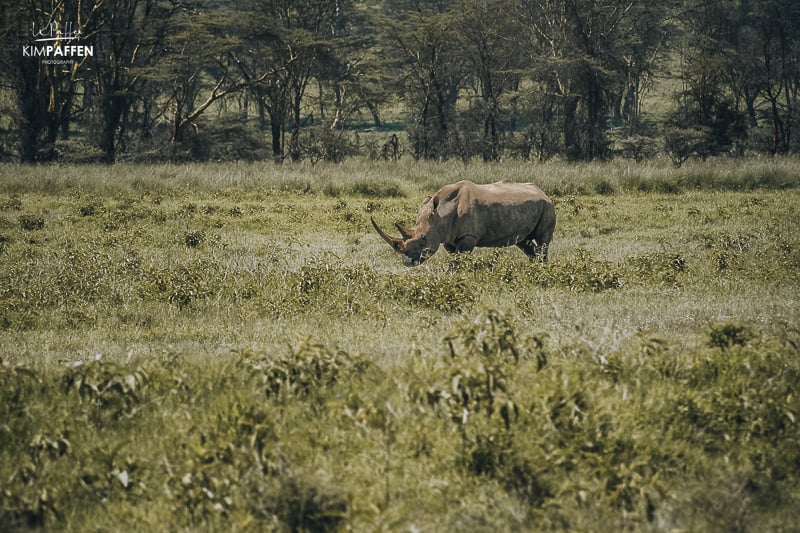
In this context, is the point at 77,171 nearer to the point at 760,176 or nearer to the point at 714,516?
the point at 760,176

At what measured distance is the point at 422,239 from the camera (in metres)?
10.5

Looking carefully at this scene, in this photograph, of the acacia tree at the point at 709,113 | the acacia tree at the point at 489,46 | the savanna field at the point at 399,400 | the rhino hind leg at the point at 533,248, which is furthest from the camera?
the acacia tree at the point at 489,46

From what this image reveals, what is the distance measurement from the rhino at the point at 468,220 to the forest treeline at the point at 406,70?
20.2 m

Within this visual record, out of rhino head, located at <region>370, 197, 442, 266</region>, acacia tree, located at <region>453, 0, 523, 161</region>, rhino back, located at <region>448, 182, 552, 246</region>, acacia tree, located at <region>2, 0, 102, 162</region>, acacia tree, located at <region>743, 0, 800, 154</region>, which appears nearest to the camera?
rhino head, located at <region>370, 197, 442, 266</region>

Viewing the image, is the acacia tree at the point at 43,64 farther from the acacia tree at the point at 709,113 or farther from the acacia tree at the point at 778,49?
the acacia tree at the point at 778,49

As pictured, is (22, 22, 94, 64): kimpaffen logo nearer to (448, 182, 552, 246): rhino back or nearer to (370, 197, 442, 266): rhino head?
(370, 197, 442, 266): rhino head

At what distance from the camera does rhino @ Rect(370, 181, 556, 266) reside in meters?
10.5

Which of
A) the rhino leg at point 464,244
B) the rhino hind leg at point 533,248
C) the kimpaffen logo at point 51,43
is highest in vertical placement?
the kimpaffen logo at point 51,43

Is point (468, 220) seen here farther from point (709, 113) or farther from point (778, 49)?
point (778, 49)

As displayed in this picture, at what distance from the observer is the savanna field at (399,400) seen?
4.07 metres

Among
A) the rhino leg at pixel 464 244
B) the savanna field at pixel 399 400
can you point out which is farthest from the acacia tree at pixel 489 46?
the savanna field at pixel 399 400

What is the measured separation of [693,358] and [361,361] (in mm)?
2390

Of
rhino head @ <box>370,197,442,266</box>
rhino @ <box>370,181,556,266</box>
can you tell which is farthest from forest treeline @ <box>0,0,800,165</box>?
rhino head @ <box>370,197,442,266</box>

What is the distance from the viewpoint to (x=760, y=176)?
21672 mm
